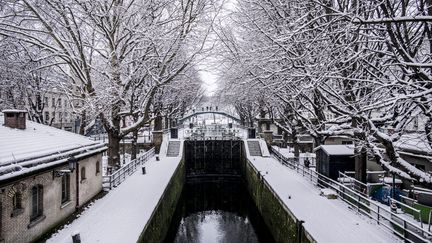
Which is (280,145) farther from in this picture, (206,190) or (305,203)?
(305,203)

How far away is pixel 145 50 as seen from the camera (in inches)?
794

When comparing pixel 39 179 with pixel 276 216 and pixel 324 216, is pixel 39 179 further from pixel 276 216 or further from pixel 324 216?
pixel 276 216

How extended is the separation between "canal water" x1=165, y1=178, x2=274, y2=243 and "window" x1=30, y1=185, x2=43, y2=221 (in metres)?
8.11

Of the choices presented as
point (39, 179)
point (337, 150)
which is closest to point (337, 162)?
point (337, 150)

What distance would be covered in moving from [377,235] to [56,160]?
1152 centimetres

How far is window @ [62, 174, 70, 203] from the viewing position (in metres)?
14.6

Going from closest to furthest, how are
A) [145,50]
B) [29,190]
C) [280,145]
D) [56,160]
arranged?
1. [29,190]
2. [56,160]
3. [145,50]
4. [280,145]

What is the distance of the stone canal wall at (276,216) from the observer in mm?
13008

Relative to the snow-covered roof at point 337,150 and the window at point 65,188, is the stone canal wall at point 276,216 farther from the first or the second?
the window at point 65,188

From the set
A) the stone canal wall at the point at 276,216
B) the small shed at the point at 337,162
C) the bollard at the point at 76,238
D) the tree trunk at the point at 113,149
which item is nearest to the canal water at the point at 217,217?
the stone canal wall at the point at 276,216

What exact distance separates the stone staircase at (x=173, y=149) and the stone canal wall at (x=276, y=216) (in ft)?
37.6

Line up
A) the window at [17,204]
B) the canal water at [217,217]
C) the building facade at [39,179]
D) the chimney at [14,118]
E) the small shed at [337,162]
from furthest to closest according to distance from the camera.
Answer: the canal water at [217,217]
the small shed at [337,162]
the chimney at [14,118]
the window at [17,204]
the building facade at [39,179]

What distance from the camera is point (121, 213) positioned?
14664 millimetres

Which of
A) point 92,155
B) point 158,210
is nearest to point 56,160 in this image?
point 92,155
